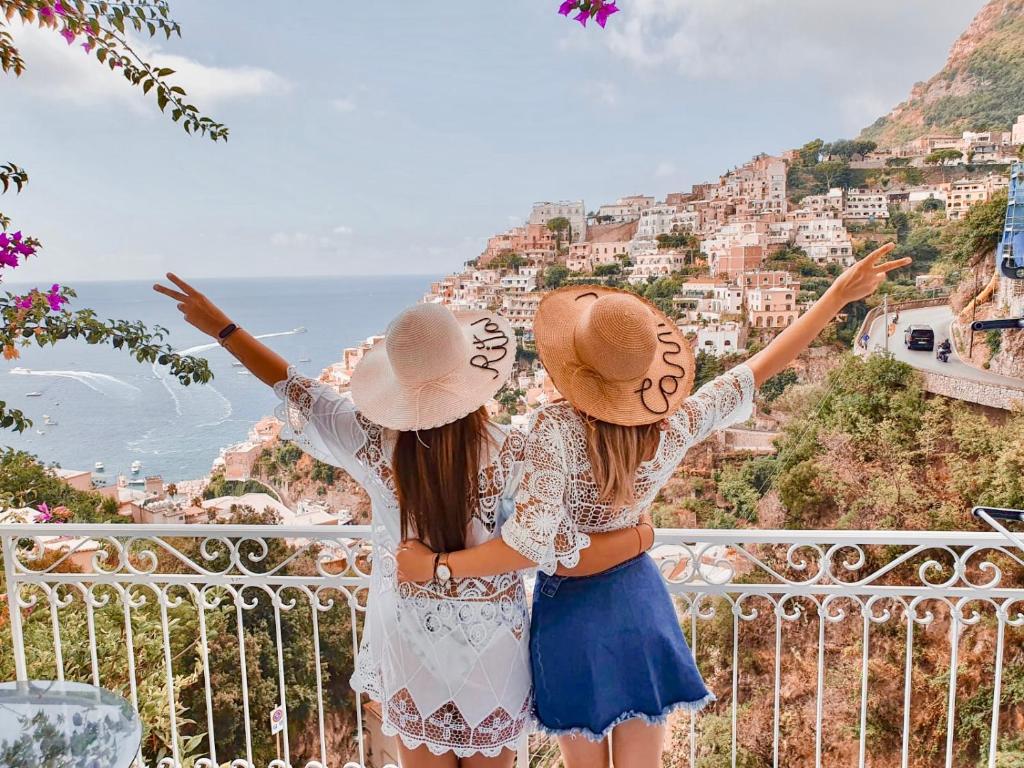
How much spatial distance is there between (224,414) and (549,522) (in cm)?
1139

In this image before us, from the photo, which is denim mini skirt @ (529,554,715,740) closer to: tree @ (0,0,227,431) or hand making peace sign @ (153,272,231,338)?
hand making peace sign @ (153,272,231,338)

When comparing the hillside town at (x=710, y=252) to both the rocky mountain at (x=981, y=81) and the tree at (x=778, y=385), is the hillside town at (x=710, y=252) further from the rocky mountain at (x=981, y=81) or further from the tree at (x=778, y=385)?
the tree at (x=778, y=385)

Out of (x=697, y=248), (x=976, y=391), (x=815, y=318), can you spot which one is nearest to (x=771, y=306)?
(x=697, y=248)

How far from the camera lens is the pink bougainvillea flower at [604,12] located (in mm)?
1147

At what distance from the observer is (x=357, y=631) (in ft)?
5.57

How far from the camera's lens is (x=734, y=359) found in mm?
12258

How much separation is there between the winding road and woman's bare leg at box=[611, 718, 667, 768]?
9902 millimetres

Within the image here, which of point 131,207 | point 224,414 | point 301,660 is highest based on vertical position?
point 131,207

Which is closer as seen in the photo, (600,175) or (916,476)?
(916,476)

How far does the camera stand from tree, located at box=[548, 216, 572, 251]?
16.2 metres

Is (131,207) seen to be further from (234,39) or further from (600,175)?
(600,175)

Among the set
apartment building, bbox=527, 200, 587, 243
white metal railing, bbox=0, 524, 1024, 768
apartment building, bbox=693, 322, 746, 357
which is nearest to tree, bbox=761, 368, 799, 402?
apartment building, bbox=693, 322, 746, 357

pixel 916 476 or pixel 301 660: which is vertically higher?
pixel 916 476

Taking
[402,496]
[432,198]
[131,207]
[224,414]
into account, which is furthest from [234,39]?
[432,198]
